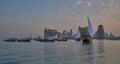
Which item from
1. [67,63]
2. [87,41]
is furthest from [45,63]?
[87,41]

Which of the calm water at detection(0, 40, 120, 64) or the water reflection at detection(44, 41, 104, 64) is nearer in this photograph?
the calm water at detection(0, 40, 120, 64)

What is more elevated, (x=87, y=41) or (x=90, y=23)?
(x=90, y=23)

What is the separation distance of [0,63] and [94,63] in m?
16.3

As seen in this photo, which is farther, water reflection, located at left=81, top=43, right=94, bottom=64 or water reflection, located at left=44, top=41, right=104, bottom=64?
water reflection, located at left=81, top=43, right=94, bottom=64

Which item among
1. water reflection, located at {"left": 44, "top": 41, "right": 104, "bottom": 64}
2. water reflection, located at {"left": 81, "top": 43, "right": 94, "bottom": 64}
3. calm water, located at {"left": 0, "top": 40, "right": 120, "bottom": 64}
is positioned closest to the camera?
calm water, located at {"left": 0, "top": 40, "right": 120, "bottom": 64}

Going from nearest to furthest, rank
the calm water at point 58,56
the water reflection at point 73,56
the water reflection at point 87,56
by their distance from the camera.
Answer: the calm water at point 58,56 < the water reflection at point 73,56 < the water reflection at point 87,56

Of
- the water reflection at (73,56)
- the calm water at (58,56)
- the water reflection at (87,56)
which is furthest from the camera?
the water reflection at (87,56)

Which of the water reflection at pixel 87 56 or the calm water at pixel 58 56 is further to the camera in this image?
the water reflection at pixel 87 56

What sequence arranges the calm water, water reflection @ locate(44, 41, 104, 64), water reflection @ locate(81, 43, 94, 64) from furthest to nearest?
water reflection @ locate(81, 43, 94, 64) → water reflection @ locate(44, 41, 104, 64) → the calm water

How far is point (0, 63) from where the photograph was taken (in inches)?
1423

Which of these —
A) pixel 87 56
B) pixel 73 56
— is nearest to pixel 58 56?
pixel 73 56

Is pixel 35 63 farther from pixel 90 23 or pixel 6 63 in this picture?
pixel 90 23

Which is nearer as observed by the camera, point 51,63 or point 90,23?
point 51,63

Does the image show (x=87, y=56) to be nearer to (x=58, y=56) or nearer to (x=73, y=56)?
(x=73, y=56)
